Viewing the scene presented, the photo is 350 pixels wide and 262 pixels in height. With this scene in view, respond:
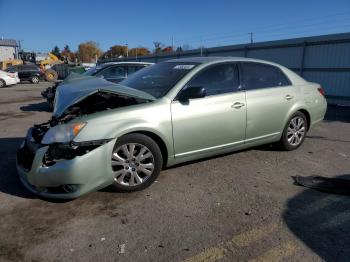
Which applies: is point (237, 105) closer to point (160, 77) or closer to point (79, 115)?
point (160, 77)

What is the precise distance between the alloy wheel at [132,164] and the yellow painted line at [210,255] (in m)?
1.47

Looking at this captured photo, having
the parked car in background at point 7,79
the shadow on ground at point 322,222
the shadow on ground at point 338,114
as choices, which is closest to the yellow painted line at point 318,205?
the shadow on ground at point 322,222

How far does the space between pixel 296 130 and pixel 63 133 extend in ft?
12.9

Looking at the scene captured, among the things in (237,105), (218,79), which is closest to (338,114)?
(237,105)

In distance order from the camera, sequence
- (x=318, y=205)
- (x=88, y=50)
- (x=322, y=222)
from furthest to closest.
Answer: (x=88, y=50) < (x=318, y=205) < (x=322, y=222)

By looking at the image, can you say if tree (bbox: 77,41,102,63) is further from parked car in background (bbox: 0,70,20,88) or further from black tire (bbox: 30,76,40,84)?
parked car in background (bbox: 0,70,20,88)

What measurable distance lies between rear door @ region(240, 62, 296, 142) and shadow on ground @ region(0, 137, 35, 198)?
321 centimetres

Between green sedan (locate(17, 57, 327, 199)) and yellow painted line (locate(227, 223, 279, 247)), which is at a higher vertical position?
green sedan (locate(17, 57, 327, 199))

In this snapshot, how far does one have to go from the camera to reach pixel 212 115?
15.0ft

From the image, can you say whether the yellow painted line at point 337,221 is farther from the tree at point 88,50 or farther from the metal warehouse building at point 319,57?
the tree at point 88,50

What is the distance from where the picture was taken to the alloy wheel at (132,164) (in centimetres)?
392

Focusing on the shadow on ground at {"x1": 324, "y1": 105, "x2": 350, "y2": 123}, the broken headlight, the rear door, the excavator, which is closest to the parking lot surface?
the rear door

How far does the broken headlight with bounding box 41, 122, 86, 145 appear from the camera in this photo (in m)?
3.60

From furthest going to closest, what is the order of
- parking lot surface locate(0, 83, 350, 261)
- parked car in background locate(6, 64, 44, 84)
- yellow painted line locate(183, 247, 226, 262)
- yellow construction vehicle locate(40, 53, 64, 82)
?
yellow construction vehicle locate(40, 53, 64, 82) < parked car in background locate(6, 64, 44, 84) < parking lot surface locate(0, 83, 350, 261) < yellow painted line locate(183, 247, 226, 262)
